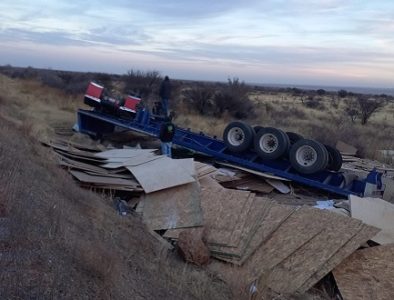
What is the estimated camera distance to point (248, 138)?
494 inches

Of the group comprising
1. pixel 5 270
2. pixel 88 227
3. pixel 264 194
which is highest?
pixel 5 270

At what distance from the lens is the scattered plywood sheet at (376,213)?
332 inches

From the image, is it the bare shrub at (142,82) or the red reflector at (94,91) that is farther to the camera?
the bare shrub at (142,82)

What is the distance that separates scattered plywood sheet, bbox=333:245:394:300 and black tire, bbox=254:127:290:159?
15.2 ft

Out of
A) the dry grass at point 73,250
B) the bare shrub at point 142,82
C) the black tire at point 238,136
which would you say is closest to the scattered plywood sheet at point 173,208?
the dry grass at point 73,250

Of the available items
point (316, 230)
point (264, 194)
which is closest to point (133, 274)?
Result: point (316, 230)

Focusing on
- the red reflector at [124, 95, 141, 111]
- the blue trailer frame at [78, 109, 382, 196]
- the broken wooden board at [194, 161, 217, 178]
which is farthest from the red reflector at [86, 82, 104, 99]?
the broken wooden board at [194, 161, 217, 178]

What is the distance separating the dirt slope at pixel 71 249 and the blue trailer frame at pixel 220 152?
173 inches

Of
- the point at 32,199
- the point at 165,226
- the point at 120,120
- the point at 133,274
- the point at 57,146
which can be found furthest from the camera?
the point at 120,120

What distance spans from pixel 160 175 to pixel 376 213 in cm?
395

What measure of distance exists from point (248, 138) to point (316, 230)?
198 inches

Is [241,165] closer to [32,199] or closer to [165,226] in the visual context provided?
[165,226]

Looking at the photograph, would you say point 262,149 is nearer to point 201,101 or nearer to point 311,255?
point 311,255

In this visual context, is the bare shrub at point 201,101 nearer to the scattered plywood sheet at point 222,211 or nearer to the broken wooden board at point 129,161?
the broken wooden board at point 129,161
